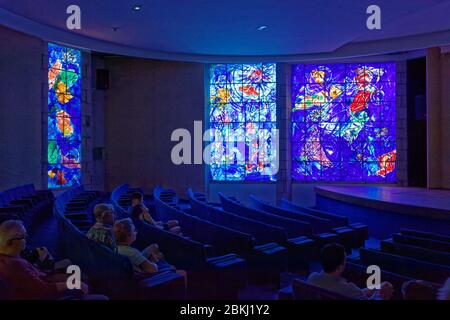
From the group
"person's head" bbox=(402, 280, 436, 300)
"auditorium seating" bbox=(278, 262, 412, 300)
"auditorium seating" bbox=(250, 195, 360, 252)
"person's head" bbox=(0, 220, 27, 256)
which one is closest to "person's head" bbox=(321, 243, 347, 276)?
"auditorium seating" bbox=(278, 262, 412, 300)

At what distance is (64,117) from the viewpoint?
948cm

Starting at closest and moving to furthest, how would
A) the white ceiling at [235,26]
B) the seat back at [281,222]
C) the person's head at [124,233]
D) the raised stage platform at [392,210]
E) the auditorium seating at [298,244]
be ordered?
the person's head at [124,233]
the auditorium seating at [298,244]
the seat back at [281,222]
the raised stage platform at [392,210]
the white ceiling at [235,26]

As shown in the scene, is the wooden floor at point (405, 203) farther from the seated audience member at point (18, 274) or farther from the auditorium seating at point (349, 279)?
the seated audience member at point (18, 274)

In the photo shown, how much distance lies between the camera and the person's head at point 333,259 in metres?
2.70

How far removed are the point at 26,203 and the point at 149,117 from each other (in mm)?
5034

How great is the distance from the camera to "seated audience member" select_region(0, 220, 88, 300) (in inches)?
106

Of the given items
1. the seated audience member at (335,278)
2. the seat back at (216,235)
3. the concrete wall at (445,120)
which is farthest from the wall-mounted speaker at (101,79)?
the seated audience member at (335,278)

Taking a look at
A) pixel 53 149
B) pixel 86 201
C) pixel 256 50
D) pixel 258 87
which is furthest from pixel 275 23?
pixel 53 149

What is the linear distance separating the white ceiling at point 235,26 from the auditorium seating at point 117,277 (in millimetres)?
4211

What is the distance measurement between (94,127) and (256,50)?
3.99m

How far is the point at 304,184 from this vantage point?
11.1m

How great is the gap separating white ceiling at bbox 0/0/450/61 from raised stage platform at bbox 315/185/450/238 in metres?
2.83

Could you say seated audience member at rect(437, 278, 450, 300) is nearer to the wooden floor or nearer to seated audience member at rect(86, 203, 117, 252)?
seated audience member at rect(86, 203, 117, 252)

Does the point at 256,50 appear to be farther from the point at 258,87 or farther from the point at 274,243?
the point at 274,243
